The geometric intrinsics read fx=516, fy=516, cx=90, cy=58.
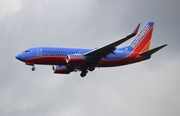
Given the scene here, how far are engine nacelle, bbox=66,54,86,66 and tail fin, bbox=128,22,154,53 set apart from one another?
11.4 meters

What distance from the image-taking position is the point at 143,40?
304ft

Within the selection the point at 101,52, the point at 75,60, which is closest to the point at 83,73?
the point at 75,60

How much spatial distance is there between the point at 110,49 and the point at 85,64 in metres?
5.34

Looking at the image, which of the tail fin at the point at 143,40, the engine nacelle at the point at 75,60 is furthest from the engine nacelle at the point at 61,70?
the tail fin at the point at 143,40

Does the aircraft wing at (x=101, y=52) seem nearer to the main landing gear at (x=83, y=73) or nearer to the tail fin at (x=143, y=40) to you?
the main landing gear at (x=83, y=73)

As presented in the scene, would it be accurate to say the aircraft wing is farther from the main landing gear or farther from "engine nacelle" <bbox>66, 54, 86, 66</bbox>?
the main landing gear

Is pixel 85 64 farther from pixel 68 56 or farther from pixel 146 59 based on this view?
pixel 146 59

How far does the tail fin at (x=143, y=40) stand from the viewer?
9081 centimetres

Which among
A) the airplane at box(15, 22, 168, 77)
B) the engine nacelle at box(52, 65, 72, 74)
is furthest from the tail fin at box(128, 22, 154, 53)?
the engine nacelle at box(52, 65, 72, 74)

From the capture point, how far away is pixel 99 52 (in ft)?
270

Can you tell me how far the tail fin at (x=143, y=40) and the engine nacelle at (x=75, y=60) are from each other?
37.4 feet

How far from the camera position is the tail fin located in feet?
298

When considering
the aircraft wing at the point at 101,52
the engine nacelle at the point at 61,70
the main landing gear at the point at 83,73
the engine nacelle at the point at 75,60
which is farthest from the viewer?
the engine nacelle at the point at 61,70

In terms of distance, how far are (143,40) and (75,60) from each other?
16.6 metres
